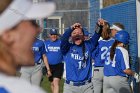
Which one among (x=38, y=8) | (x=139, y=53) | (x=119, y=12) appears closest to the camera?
(x=38, y=8)

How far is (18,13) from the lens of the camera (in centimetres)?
175

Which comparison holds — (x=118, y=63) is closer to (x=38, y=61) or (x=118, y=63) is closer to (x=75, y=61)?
(x=75, y=61)

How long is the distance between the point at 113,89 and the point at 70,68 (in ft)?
4.24

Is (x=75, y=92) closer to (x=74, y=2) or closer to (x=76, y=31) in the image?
(x=76, y=31)

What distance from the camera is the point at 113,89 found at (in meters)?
8.70

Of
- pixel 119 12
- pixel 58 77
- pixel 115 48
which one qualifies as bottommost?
pixel 58 77

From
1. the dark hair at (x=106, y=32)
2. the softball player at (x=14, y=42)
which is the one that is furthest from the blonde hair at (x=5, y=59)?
the dark hair at (x=106, y=32)

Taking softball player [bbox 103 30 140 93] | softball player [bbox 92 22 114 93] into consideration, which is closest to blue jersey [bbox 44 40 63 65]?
softball player [bbox 92 22 114 93]

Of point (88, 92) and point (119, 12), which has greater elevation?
point (119, 12)

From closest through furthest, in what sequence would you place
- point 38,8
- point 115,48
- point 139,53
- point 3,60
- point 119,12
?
point 3,60 → point 38,8 → point 115,48 → point 139,53 → point 119,12

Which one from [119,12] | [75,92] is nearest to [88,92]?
[75,92]

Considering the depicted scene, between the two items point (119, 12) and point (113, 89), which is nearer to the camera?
point (113, 89)

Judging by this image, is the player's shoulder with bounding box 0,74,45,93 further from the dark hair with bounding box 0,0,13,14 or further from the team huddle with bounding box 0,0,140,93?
the dark hair with bounding box 0,0,13,14

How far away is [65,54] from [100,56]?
6.82ft
